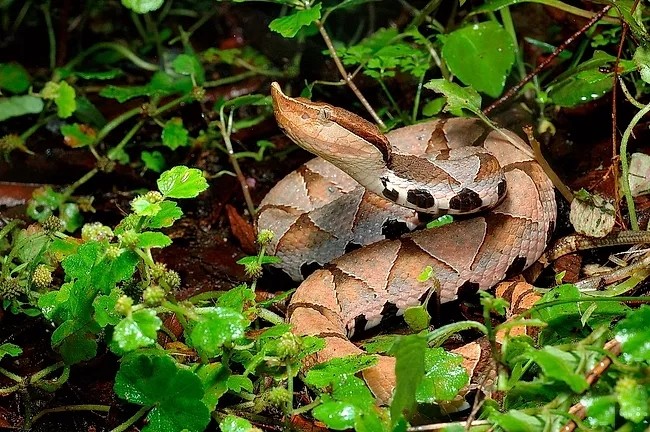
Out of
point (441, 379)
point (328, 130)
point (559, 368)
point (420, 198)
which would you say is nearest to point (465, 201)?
point (420, 198)

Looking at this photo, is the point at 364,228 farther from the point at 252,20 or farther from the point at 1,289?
the point at 252,20

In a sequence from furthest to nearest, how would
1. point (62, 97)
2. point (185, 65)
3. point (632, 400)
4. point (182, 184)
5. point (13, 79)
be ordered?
point (13, 79)
point (62, 97)
point (185, 65)
point (182, 184)
point (632, 400)

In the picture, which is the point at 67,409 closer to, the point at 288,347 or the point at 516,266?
the point at 288,347

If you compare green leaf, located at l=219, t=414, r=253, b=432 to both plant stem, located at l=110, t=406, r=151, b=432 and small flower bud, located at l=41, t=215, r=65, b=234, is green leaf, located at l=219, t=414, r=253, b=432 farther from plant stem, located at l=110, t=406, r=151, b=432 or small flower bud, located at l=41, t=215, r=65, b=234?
small flower bud, located at l=41, t=215, r=65, b=234

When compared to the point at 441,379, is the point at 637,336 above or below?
above

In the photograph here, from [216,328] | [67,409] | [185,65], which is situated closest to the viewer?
[216,328]

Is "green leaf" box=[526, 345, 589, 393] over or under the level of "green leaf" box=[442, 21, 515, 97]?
under

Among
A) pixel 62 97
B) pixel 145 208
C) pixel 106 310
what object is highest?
pixel 145 208

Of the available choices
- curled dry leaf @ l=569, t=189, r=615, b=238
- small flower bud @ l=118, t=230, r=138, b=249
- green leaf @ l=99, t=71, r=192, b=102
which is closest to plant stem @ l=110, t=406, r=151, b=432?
small flower bud @ l=118, t=230, r=138, b=249
